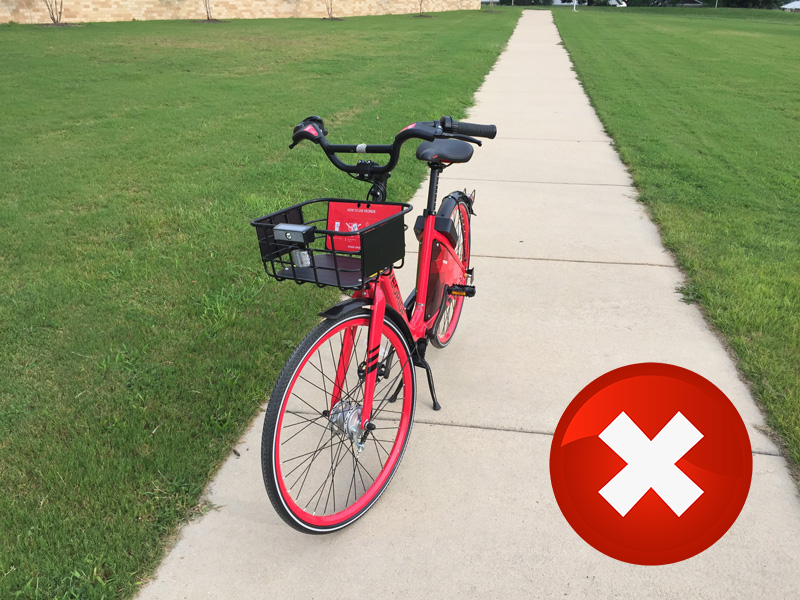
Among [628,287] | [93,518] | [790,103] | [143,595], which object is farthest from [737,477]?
[790,103]

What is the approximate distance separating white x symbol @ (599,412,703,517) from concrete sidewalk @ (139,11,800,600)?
0.21 m

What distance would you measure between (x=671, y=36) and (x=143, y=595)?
24.5m

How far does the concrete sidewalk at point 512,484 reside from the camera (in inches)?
81.9

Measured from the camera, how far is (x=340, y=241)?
2.38 metres

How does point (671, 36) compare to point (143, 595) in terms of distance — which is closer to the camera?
point (143, 595)

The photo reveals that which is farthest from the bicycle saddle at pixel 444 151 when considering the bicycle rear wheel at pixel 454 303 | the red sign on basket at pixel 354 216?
the bicycle rear wheel at pixel 454 303

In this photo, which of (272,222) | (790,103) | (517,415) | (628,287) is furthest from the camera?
(790,103)

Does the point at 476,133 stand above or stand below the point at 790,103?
above

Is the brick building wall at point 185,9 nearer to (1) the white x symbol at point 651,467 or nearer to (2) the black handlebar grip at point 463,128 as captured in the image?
(2) the black handlebar grip at point 463,128

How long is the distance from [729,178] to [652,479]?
202 inches

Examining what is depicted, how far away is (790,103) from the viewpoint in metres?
10.4

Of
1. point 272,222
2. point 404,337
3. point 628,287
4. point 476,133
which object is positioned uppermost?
point 476,133

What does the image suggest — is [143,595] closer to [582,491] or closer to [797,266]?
[582,491]

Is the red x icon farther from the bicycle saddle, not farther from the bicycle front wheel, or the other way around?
the bicycle saddle
